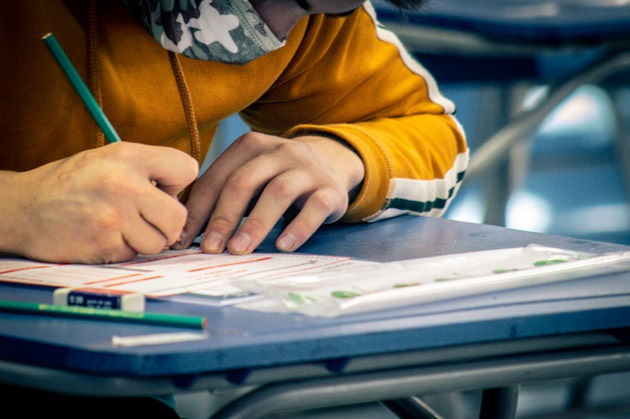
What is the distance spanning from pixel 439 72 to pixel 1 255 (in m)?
1.13

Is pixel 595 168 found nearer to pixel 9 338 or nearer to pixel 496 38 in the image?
pixel 496 38

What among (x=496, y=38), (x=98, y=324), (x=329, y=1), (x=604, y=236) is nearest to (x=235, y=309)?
(x=98, y=324)

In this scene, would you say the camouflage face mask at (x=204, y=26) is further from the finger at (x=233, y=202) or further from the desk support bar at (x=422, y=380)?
the desk support bar at (x=422, y=380)

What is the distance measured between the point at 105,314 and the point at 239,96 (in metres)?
0.52

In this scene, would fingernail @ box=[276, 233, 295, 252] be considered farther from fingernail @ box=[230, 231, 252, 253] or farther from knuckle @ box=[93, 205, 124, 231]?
knuckle @ box=[93, 205, 124, 231]

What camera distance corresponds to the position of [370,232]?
0.71 meters

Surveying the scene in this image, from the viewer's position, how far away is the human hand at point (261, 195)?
61cm

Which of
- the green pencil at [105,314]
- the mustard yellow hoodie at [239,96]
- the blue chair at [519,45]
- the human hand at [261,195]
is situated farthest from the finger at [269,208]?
the blue chair at [519,45]

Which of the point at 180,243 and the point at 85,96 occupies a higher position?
the point at 85,96

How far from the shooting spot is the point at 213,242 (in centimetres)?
60

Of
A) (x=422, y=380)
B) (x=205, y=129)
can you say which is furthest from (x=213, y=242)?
(x=205, y=129)

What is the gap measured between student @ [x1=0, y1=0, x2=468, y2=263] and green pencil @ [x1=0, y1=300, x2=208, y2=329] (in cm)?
13

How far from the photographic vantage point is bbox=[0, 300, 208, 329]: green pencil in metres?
0.37

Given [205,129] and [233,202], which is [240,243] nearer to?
[233,202]
